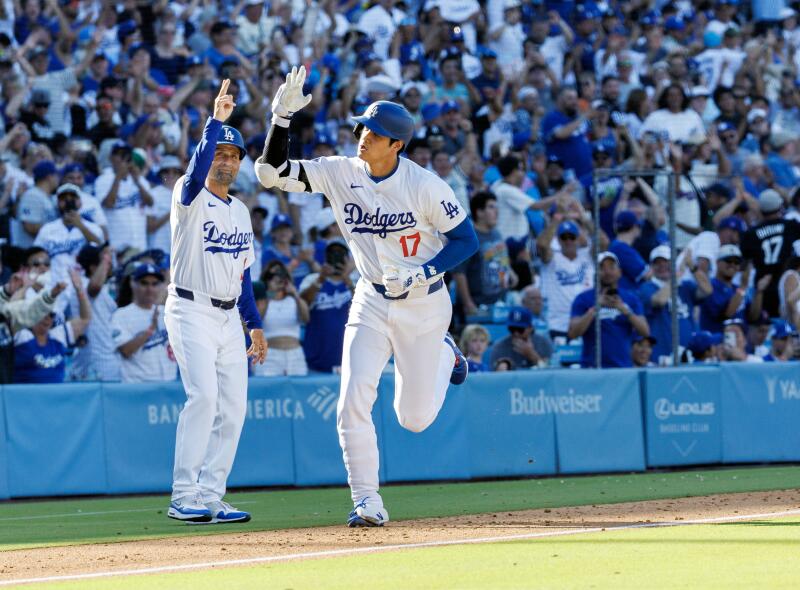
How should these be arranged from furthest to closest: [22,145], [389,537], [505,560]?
[22,145], [389,537], [505,560]

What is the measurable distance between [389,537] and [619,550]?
1314 millimetres

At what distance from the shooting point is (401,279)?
7.48 metres

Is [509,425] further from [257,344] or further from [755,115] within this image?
[755,115]

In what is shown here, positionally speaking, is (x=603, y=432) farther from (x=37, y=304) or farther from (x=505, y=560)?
(x=505, y=560)

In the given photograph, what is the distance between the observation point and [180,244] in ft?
28.3

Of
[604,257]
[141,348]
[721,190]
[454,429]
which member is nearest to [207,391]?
[141,348]

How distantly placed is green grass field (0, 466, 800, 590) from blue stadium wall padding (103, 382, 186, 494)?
130 cm

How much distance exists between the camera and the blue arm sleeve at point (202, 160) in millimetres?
8242

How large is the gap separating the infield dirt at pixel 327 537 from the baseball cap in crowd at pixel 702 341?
18.5 feet

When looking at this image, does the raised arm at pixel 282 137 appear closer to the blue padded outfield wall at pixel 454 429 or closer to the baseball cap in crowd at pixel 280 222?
the blue padded outfield wall at pixel 454 429

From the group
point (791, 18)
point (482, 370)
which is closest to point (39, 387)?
point (482, 370)

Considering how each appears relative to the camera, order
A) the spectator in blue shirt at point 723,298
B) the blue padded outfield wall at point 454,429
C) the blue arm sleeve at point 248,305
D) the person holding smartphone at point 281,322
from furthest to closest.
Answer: the spectator in blue shirt at point 723,298 < the person holding smartphone at point 281,322 < the blue padded outfield wall at point 454,429 < the blue arm sleeve at point 248,305

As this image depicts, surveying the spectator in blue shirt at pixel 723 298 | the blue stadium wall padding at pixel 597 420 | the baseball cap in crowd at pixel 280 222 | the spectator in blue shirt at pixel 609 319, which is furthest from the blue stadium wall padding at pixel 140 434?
the spectator in blue shirt at pixel 723 298

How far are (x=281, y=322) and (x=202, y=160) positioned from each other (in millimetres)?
5330
